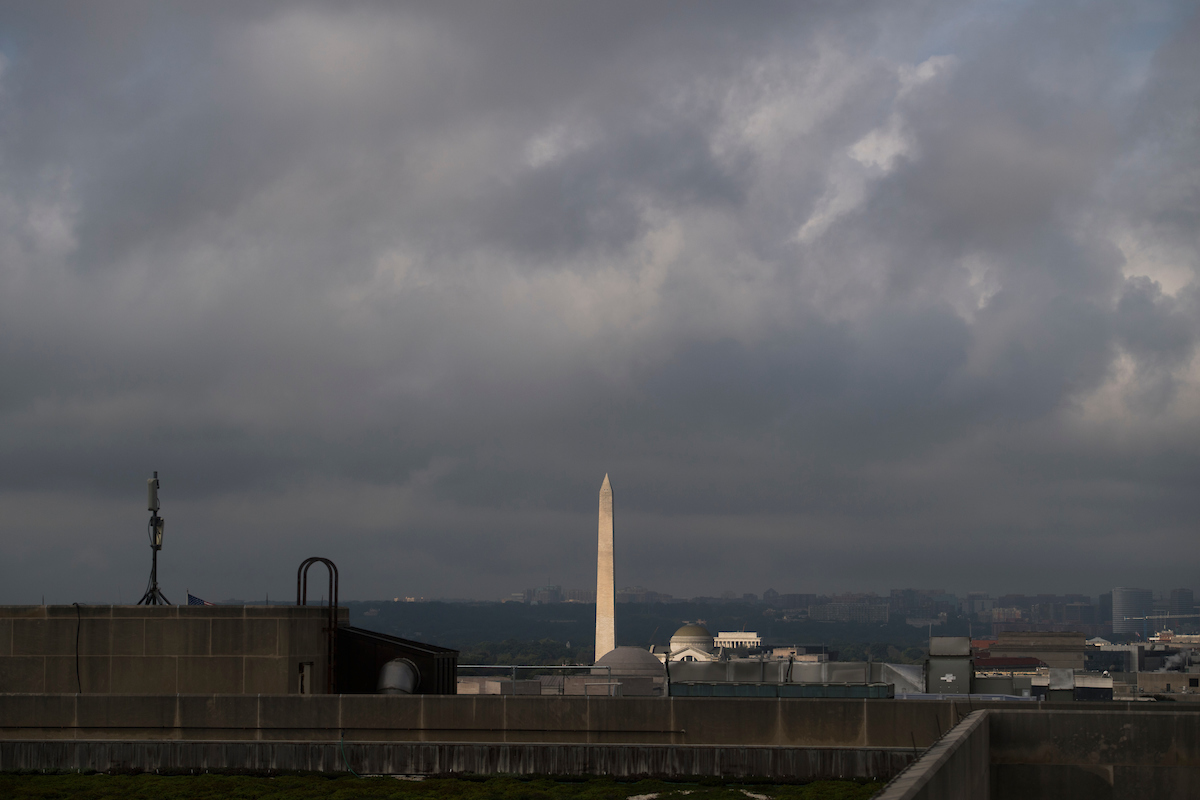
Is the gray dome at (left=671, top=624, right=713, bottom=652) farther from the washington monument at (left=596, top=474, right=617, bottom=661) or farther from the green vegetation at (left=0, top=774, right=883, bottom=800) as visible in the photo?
the green vegetation at (left=0, top=774, right=883, bottom=800)

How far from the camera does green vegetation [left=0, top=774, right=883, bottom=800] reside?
1703cm

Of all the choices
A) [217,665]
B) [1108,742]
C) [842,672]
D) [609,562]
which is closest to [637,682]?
[842,672]

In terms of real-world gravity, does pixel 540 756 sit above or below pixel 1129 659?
above

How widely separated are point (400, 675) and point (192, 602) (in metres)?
5.53

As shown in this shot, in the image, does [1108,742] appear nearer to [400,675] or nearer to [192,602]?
[400,675]

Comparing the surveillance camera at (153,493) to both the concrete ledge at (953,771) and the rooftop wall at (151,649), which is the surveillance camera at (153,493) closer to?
the rooftop wall at (151,649)

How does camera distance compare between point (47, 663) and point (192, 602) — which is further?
point (192, 602)

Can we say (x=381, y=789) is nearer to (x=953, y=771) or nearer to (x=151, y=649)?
(x=151, y=649)

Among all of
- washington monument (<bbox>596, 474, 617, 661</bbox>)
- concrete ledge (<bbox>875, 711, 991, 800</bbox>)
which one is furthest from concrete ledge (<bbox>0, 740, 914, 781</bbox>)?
washington monument (<bbox>596, 474, 617, 661</bbox>)

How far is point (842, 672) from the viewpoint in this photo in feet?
78.4

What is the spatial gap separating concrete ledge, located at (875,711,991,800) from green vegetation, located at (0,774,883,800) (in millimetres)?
1609

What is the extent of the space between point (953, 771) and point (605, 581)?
122 meters

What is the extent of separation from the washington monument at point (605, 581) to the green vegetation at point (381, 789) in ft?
340

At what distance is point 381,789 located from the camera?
17.5m
